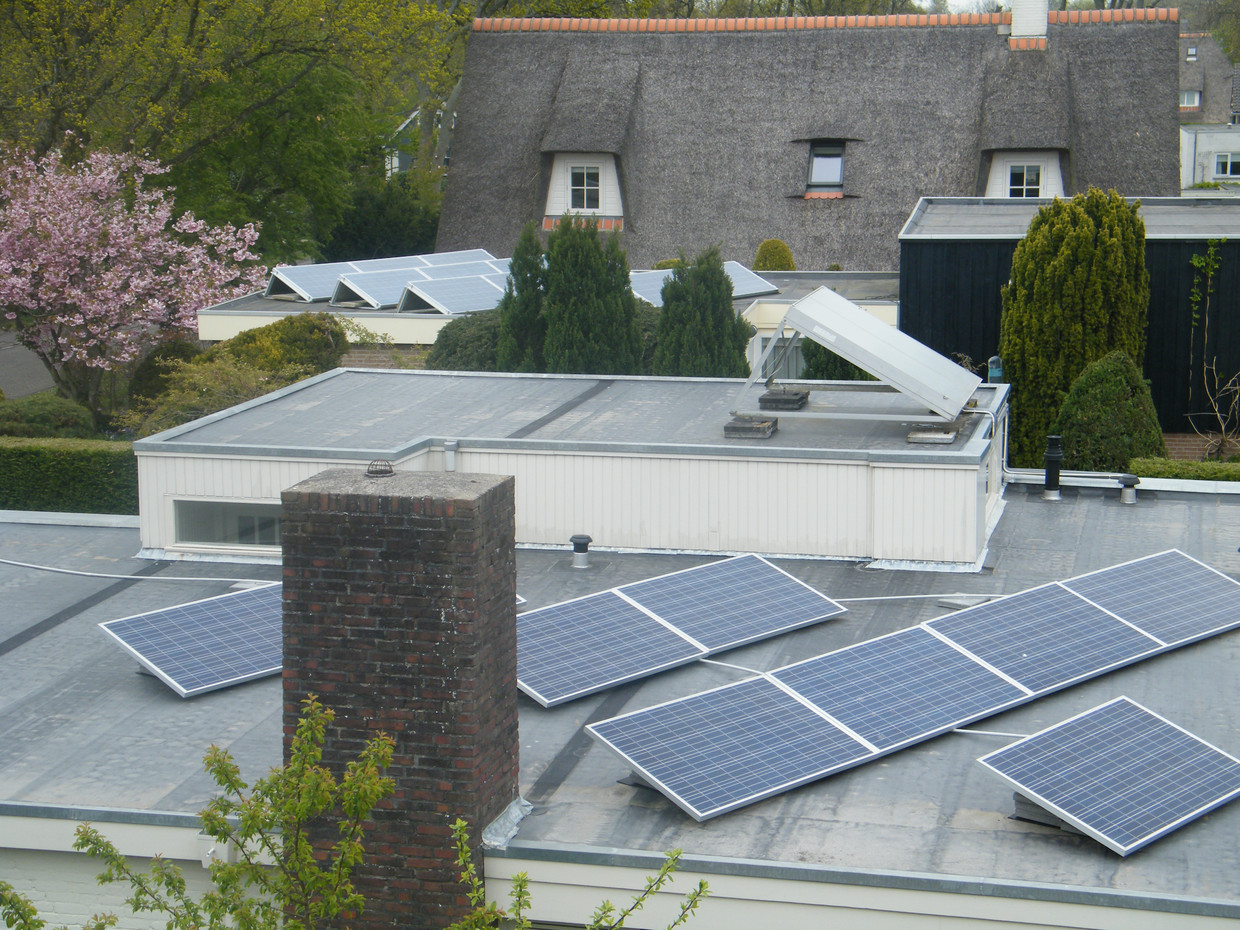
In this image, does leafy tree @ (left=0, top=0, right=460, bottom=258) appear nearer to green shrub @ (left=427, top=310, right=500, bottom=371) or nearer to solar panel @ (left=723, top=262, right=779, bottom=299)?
green shrub @ (left=427, top=310, right=500, bottom=371)

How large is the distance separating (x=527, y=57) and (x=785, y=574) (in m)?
32.7

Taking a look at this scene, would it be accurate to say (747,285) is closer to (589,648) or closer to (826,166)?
(826,166)

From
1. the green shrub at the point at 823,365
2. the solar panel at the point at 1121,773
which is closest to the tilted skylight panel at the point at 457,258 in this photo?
the green shrub at the point at 823,365

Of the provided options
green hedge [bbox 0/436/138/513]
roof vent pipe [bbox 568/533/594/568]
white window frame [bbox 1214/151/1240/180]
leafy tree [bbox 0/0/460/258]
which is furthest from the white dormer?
white window frame [bbox 1214/151/1240/180]

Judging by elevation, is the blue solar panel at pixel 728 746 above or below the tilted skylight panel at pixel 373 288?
below

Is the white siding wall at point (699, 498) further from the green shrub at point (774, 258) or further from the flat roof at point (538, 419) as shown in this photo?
the green shrub at point (774, 258)

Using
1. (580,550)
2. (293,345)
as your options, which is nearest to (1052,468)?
(580,550)

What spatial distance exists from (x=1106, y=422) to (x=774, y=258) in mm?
18670

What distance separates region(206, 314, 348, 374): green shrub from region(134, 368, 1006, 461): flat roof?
7.35 metres

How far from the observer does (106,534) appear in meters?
15.3

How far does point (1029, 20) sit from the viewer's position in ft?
128

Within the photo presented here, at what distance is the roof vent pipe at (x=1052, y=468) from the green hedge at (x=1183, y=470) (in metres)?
2.11

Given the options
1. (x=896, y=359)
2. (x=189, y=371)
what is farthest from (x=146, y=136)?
(x=896, y=359)

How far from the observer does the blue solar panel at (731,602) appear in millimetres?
11141
